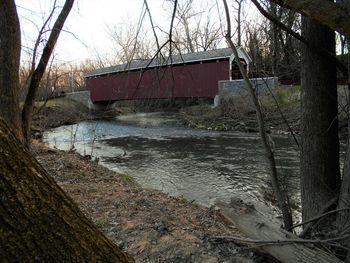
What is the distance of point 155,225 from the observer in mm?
4234

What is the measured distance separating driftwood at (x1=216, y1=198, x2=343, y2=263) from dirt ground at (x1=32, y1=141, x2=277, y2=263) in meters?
0.19

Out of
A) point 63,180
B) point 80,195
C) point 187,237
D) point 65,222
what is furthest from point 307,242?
point 63,180

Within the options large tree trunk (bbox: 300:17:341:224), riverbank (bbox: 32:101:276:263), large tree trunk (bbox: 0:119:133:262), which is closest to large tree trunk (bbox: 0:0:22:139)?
riverbank (bbox: 32:101:276:263)

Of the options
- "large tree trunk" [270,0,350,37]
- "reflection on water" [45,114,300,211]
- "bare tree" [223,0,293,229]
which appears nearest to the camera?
"large tree trunk" [270,0,350,37]

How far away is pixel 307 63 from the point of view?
10.6 feet

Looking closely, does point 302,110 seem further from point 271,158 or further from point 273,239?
point 273,239

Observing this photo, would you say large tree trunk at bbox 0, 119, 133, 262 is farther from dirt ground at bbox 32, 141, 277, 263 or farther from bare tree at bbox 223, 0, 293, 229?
bare tree at bbox 223, 0, 293, 229

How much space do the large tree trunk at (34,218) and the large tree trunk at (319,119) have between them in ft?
8.19

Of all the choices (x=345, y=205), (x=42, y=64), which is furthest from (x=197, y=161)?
(x=345, y=205)

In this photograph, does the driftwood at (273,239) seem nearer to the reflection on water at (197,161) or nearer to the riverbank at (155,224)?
the riverbank at (155,224)

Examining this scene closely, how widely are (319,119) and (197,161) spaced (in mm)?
8488

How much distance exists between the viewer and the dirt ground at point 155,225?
3356mm

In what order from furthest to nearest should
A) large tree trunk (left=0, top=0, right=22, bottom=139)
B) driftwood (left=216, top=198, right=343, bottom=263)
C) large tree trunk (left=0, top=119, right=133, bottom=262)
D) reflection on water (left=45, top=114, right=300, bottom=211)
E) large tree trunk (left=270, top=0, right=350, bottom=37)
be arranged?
1. reflection on water (left=45, top=114, right=300, bottom=211)
2. large tree trunk (left=0, top=0, right=22, bottom=139)
3. driftwood (left=216, top=198, right=343, bottom=263)
4. large tree trunk (left=270, top=0, right=350, bottom=37)
5. large tree trunk (left=0, top=119, right=133, bottom=262)

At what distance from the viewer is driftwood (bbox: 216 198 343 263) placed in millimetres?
2666
